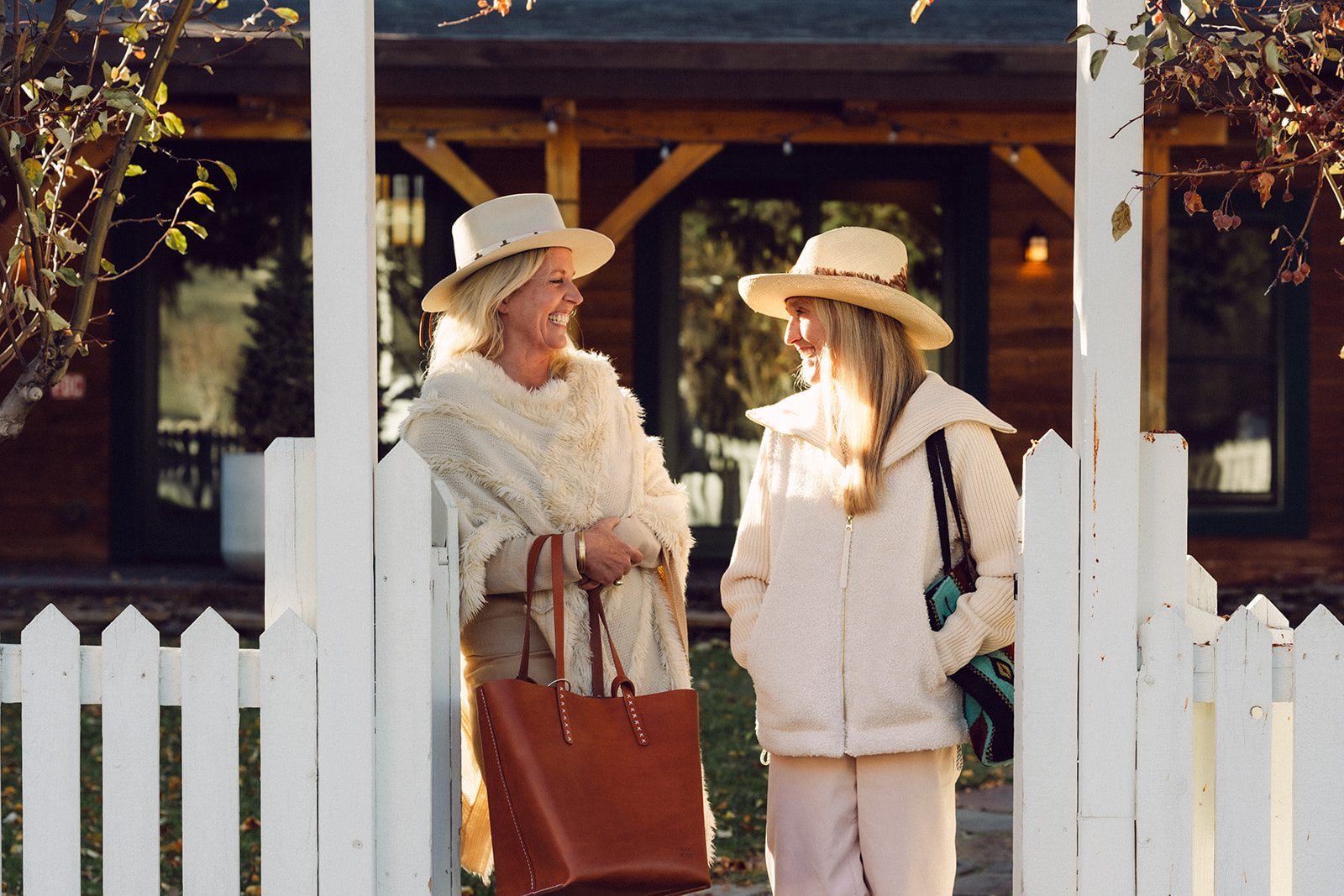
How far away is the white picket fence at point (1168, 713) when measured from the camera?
8.08 ft

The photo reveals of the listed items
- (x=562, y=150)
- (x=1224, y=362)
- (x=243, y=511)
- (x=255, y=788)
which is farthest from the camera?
(x=1224, y=362)

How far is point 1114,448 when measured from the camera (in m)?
2.48

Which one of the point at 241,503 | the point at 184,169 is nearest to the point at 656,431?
the point at 241,503

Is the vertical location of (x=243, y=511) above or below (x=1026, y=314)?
below

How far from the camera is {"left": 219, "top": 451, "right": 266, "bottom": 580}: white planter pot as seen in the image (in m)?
8.70

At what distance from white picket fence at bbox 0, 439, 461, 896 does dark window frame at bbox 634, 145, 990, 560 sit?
700 centimetres

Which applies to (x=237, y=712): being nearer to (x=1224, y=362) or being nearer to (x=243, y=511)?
(x=243, y=511)

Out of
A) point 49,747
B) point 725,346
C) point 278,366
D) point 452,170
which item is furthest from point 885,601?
point 278,366

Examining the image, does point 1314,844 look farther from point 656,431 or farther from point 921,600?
point 656,431

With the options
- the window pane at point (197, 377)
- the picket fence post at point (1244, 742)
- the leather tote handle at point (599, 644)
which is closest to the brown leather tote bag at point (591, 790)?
the leather tote handle at point (599, 644)

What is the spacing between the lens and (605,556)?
10.0 feet

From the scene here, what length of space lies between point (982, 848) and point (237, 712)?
2.97m

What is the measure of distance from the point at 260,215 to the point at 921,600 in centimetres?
777

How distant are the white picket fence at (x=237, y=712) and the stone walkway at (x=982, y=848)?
2134mm
